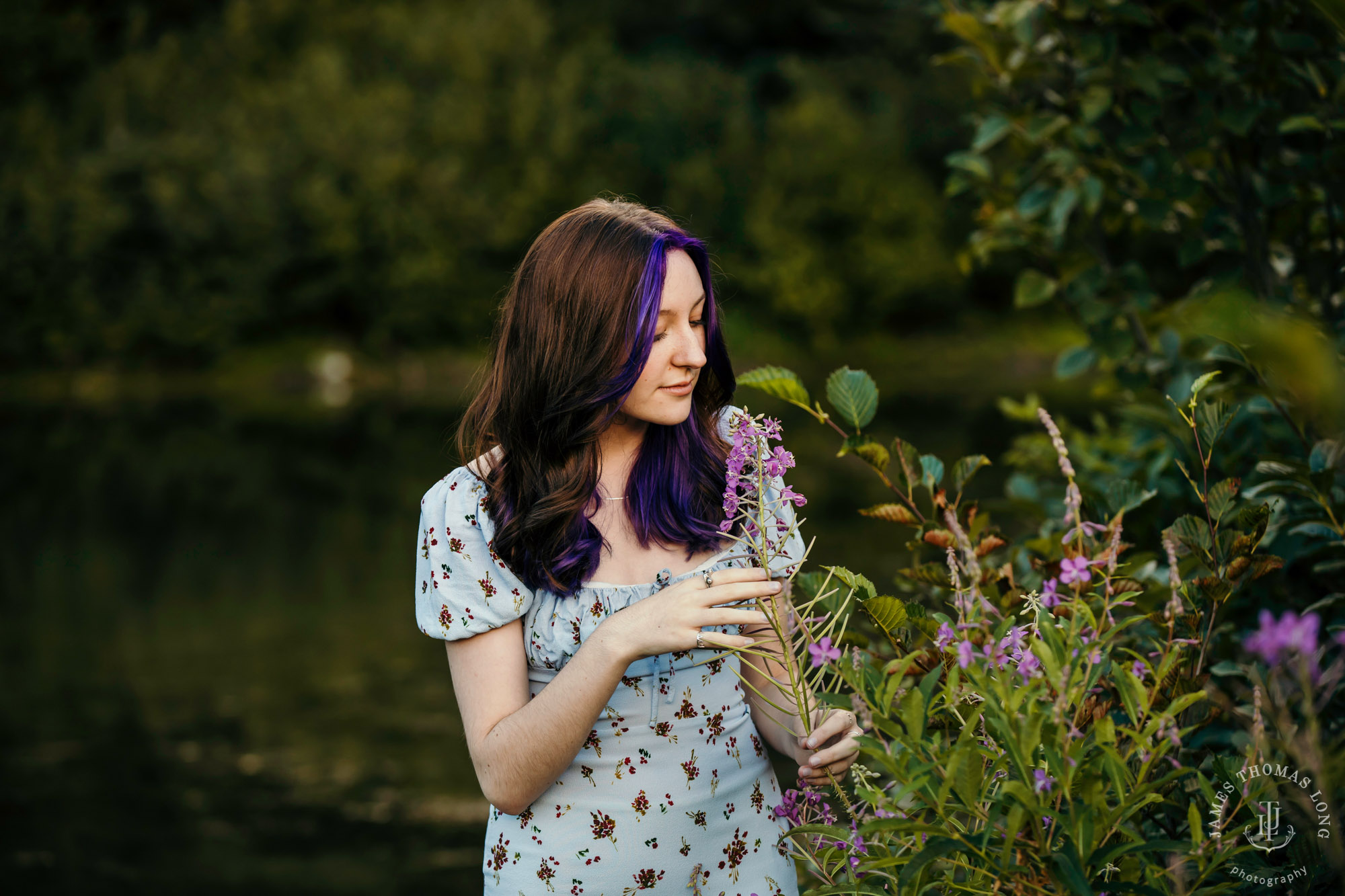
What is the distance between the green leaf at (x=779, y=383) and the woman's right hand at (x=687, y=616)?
0.30 metres

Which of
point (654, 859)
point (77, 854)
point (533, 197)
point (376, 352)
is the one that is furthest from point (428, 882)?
point (533, 197)

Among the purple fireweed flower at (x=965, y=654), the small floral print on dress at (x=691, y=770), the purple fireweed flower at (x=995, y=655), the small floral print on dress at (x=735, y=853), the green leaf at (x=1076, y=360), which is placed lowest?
the small floral print on dress at (x=735, y=853)

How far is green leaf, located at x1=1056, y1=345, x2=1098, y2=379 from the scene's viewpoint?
2.72m

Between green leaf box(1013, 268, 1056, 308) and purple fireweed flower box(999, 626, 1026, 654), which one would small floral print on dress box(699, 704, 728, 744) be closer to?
purple fireweed flower box(999, 626, 1026, 654)

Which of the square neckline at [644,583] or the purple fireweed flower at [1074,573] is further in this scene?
the square neckline at [644,583]

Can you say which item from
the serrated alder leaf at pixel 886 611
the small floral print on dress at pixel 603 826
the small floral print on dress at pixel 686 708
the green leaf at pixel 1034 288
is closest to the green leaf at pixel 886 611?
the serrated alder leaf at pixel 886 611

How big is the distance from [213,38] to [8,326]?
9.73 metres

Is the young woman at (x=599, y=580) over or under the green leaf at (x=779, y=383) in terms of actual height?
under

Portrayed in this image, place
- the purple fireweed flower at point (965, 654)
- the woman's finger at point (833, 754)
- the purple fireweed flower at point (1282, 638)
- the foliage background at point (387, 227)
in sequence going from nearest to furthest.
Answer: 1. the purple fireweed flower at point (1282, 638)
2. the purple fireweed flower at point (965, 654)
3. the woman's finger at point (833, 754)
4. the foliage background at point (387, 227)

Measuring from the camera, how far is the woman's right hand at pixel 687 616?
1320mm

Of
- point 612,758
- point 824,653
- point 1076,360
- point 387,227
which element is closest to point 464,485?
point 612,758

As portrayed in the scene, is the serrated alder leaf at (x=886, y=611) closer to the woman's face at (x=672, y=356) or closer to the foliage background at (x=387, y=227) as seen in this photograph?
the woman's face at (x=672, y=356)

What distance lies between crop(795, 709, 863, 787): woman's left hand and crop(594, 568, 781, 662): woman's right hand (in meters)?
0.14

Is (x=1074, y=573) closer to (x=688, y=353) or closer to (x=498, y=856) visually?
(x=688, y=353)
